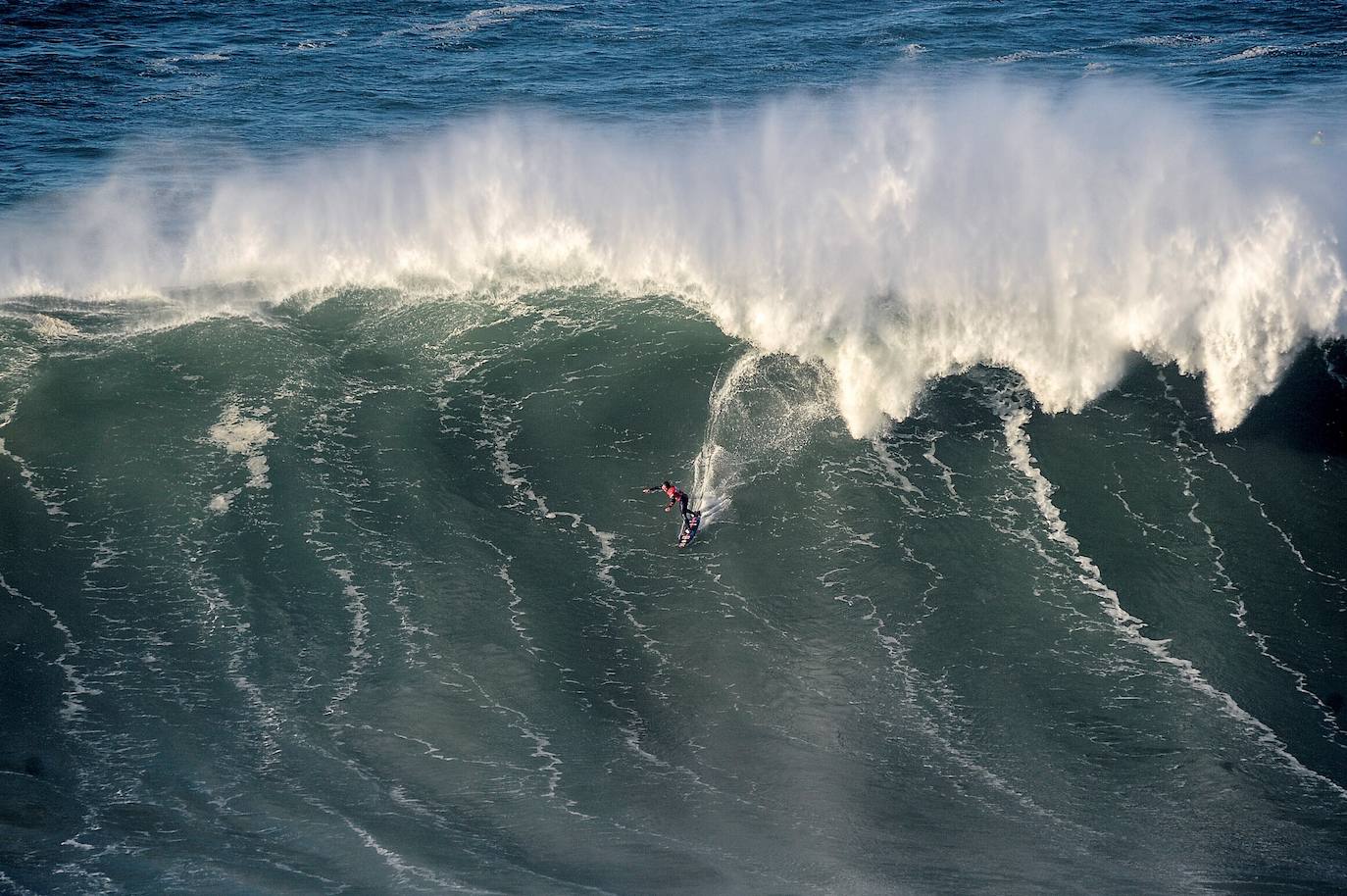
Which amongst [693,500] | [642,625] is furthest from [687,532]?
[642,625]

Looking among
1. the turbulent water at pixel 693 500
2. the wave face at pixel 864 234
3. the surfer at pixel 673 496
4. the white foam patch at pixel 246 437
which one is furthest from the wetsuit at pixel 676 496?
the white foam patch at pixel 246 437

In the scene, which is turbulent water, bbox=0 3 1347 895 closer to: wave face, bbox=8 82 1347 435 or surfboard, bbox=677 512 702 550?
wave face, bbox=8 82 1347 435

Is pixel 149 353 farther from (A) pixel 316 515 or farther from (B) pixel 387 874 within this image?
(B) pixel 387 874

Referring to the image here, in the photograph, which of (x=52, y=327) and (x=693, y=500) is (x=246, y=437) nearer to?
(x=52, y=327)

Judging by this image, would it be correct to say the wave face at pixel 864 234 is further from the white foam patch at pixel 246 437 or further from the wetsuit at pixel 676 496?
the white foam patch at pixel 246 437

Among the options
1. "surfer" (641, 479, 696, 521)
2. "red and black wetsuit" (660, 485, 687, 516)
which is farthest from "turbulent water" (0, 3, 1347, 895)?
"red and black wetsuit" (660, 485, 687, 516)

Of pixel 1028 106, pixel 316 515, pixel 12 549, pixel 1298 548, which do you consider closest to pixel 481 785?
pixel 316 515
